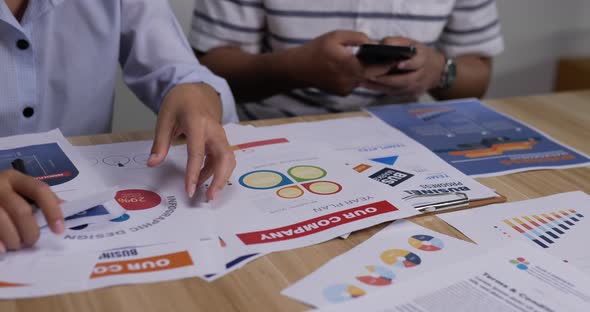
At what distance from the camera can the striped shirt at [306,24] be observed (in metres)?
1.24

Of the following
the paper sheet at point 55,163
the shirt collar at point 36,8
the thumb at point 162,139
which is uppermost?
the shirt collar at point 36,8

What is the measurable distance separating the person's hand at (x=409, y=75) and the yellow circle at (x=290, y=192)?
418 mm

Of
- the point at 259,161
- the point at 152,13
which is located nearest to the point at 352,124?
the point at 259,161

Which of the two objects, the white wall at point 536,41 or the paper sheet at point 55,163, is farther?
the white wall at point 536,41

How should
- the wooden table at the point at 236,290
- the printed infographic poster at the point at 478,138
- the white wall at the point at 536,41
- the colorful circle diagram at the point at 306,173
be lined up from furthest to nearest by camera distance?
the white wall at the point at 536,41
the printed infographic poster at the point at 478,138
the colorful circle diagram at the point at 306,173
the wooden table at the point at 236,290

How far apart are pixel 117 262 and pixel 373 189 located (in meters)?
0.30

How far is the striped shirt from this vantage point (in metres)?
1.24

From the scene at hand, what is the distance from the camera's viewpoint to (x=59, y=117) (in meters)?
0.99

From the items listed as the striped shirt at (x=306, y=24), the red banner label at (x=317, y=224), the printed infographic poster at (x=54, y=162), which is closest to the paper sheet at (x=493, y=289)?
the red banner label at (x=317, y=224)

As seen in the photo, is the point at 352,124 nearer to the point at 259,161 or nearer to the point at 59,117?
the point at 259,161

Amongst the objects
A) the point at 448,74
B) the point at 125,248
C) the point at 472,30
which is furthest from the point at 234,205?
the point at 472,30

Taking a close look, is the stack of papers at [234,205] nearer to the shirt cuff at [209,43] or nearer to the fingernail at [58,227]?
the fingernail at [58,227]

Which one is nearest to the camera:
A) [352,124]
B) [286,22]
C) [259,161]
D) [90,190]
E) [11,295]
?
[11,295]

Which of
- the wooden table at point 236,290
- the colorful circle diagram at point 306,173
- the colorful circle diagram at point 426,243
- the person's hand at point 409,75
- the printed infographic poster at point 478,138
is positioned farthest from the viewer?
the person's hand at point 409,75
